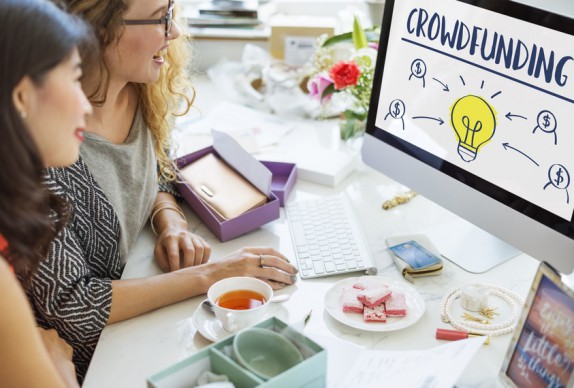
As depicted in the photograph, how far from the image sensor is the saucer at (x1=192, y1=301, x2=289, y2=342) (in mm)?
1175

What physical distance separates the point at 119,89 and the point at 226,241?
391mm

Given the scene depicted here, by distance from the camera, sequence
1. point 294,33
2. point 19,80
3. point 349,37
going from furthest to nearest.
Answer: point 294,33
point 349,37
point 19,80

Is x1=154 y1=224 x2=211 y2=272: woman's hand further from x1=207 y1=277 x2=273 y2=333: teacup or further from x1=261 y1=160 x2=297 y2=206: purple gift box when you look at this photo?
x1=261 y1=160 x2=297 y2=206: purple gift box

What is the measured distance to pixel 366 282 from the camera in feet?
4.31

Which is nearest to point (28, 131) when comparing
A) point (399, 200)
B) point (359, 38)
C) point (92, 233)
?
point (92, 233)

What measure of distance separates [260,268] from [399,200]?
458 mm

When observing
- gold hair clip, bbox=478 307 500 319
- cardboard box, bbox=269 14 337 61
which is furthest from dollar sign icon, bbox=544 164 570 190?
cardboard box, bbox=269 14 337 61

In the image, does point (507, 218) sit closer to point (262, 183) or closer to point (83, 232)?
point (262, 183)

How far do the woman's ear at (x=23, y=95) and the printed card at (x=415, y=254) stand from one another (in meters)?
0.77

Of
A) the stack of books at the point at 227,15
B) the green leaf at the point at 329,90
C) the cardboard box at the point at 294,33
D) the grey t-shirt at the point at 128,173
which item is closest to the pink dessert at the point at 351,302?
the grey t-shirt at the point at 128,173

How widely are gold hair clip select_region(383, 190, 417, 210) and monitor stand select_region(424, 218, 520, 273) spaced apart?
5.0 inches

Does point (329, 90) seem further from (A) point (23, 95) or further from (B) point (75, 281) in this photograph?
(A) point (23, 95)

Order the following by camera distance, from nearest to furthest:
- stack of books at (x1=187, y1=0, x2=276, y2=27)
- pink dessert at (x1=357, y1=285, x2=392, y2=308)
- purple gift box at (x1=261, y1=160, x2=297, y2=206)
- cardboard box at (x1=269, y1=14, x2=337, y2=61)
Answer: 1. pink dessert at (x1=357, y1=285, x2=392, y2=308)
2. purple gift box at (x1=261, y1=160, x2=297, y2=206)
3. cardboard box at (x1=269, y1=14, x2=337, y2=61)
4. stack of books at (x1=187, y1=0, x2=276, y2=27)

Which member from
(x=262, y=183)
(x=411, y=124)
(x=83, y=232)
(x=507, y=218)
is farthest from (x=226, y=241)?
(x=507, y=218)
